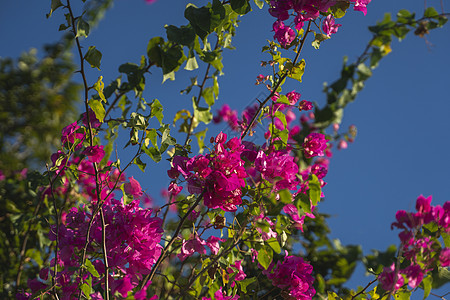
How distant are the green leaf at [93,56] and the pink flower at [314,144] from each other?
1.92ft

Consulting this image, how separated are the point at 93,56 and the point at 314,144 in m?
0.62

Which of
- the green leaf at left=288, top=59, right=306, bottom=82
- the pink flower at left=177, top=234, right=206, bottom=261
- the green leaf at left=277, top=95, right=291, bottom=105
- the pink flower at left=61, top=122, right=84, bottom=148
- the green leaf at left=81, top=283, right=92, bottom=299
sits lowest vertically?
the green leaf at left=81, top=283, right=92, bottom=299

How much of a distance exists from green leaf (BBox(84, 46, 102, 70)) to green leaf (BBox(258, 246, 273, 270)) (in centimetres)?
63

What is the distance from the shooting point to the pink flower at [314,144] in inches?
50.7

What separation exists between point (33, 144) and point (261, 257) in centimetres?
308

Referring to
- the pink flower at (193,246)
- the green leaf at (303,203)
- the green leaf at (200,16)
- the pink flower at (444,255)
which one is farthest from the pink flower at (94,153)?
the pink flower at (444,255)

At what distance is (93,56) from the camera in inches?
48.2

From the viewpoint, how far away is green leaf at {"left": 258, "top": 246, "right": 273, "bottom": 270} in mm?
1186

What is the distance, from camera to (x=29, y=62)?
4.44 m

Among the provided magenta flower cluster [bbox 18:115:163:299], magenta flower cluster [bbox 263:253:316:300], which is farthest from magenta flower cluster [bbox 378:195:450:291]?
magenta flower cluster [bbox 18:115:163:299]

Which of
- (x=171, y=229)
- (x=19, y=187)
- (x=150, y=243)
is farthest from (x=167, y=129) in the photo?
(x=19, y=187)

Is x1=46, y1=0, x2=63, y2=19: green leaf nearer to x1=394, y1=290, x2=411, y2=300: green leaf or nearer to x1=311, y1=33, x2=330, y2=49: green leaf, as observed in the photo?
x1=311, y1=33, x2=330, y2=49: green leaf

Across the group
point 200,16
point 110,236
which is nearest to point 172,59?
point 200,16

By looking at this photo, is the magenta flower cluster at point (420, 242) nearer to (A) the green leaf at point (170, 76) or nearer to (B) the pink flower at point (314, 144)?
(B) the pink flower at point (314, 144)
